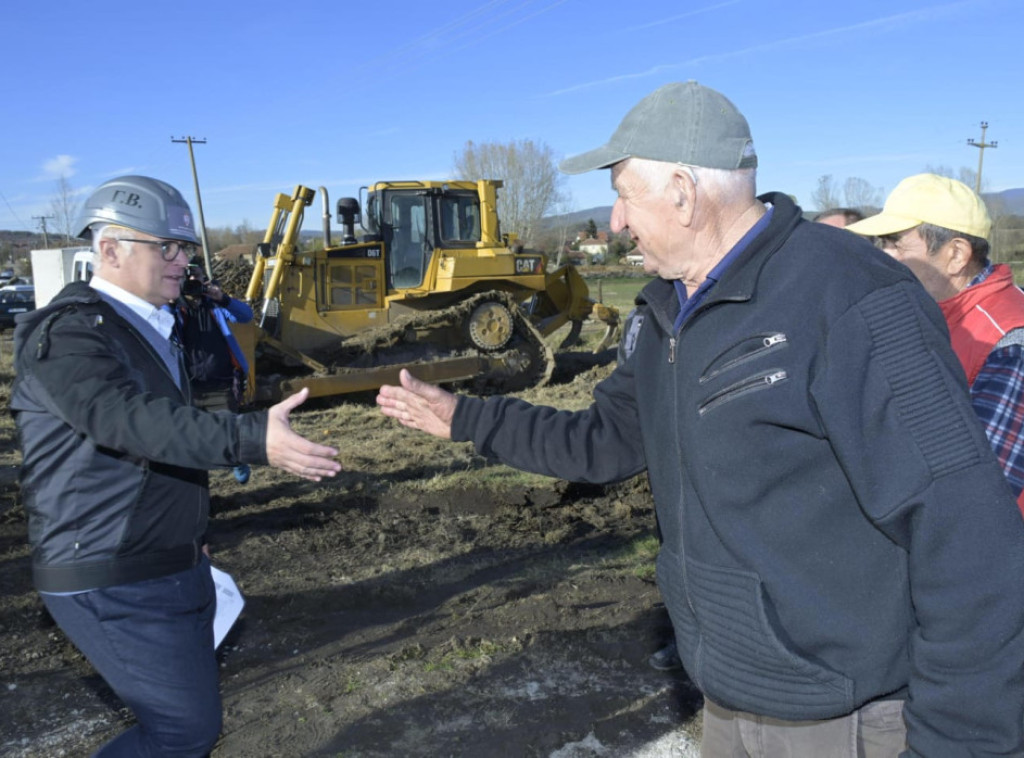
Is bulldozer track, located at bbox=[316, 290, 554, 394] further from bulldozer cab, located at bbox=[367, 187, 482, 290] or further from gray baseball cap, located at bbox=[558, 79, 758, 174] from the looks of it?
gray baseball cap, located at bbox=[558, 79, 758, 174]

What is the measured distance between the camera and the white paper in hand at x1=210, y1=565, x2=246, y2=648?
265cm

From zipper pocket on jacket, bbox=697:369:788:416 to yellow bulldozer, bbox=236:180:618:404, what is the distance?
9726mm

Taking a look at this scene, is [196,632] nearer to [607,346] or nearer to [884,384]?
[884,384]

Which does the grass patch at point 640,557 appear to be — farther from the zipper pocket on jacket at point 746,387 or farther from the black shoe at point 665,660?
the zipper pocket on jacket at point 746,387

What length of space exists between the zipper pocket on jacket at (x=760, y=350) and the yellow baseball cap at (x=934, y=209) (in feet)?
3.68

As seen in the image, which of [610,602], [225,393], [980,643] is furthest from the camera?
[225,393]

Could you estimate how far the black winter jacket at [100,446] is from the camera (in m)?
2.19

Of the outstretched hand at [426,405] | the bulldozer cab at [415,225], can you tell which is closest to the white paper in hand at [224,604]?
the outstretched hand at [426,405]

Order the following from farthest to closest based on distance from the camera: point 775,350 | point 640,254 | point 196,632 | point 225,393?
point 225,393, point 196,632, point 640,254, point 775,350

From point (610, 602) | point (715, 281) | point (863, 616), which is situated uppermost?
point (715, 281)

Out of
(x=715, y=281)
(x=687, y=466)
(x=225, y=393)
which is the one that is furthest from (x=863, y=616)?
(x=225, y=393)

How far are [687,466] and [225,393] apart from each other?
4.63m

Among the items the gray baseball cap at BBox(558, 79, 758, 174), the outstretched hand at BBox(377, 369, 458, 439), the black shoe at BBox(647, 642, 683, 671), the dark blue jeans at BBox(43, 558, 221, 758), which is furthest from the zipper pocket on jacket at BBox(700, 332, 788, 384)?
the black shoe at BBox(647, 642, 683, 671)

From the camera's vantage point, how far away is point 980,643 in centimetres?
145
